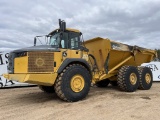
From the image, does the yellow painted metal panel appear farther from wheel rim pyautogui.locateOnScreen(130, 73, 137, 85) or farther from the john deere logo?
wheel rim pyautogui.locateOnScreen(130, 73, 137, 85)

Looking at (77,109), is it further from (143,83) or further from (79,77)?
(143,83)

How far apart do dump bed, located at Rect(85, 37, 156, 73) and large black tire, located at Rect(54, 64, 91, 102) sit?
179 centimetres

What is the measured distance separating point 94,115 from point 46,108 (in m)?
1.58

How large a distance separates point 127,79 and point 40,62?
4137mm

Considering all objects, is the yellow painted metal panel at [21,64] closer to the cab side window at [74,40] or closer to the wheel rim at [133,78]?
the cab side window at [74,40]

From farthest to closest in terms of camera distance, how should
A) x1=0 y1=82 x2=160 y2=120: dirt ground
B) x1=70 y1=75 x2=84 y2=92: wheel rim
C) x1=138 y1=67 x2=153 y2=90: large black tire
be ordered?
x1=138 y1=67 x2=153 y2=90: large black tire < x1=70 y1=75 x2=84 y2=92: wheel rim < x1=0 y1=82 x2=160 y2=120: dirt ground

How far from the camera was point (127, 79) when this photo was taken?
9219mm

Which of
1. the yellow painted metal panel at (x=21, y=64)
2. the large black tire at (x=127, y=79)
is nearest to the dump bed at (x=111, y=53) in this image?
the large black tire at (x=127, y=79)

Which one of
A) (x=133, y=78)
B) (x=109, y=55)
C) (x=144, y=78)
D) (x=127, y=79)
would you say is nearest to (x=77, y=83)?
(x=109, y=55)

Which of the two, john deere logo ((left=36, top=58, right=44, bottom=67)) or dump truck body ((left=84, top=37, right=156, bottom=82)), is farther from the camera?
dump truck body ((left=84, top=37, right=156, bottom=82))

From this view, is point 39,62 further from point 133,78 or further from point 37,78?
point 133,78

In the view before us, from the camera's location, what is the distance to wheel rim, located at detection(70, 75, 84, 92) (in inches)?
283

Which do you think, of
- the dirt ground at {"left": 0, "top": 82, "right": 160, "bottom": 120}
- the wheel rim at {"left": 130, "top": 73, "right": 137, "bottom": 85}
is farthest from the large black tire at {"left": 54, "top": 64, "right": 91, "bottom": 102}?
the wheel rim at {"left": 130, "top": 73, "right": 137, "bottom": 85}

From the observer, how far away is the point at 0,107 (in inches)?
264
